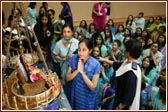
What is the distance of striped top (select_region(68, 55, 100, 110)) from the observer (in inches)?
83.2

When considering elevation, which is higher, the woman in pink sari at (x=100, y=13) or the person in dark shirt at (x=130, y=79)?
the woman in pink sari at (x=100, y=13)

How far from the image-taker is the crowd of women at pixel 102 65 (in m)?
1.95

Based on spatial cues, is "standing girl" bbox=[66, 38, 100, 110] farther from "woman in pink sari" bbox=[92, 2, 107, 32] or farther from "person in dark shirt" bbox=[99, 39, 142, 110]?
"woman in pink sari" bbox=[92, 2, 107, 32]

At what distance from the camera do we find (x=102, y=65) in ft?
9.99

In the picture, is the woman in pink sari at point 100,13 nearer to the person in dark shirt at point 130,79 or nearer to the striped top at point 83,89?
the striped top at point 83,89

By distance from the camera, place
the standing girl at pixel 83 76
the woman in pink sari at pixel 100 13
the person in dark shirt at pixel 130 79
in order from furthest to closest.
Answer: the woman in pink sari at pixel 100 13, the standing girl at pixel 83 76, the person in dark shirt at pixel 130 79

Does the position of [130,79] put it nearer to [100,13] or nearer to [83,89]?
[83,89]

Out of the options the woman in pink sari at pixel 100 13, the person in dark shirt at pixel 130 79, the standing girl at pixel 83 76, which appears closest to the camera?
the person in dark shirt at pixel 130 79

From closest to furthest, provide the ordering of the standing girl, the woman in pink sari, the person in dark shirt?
1. the person in dark shirt
2. the standing girl
3. the woman in pink sari

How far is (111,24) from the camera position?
4.82 m

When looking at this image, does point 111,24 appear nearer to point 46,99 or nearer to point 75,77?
point 75,77

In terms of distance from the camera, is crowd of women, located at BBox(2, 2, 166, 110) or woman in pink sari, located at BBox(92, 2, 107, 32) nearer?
crowd of women, located at BBox(2, 2, 166, 110)

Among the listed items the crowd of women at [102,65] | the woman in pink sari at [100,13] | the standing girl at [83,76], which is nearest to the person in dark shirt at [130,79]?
the crowd of women at [102,65]

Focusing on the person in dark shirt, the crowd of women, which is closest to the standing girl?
the crowd of women
